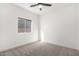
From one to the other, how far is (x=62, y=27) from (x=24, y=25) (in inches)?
104

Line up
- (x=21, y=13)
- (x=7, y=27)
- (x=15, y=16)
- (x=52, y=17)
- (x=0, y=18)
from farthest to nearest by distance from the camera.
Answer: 1. (x=52, y=17)
2. (x=21, y=13)
3. (x=15, y=16)
4. (x=7, y=27)
5. (x=0, y=18)

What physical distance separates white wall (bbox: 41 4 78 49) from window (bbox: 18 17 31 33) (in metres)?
1.34

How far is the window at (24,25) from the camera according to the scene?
195 inches

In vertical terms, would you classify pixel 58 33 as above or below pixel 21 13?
below

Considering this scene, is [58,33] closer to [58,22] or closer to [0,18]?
[58,22]

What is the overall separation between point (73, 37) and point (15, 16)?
342cm

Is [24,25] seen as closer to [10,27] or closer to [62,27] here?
[10,27]

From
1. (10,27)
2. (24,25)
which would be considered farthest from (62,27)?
(10,27)

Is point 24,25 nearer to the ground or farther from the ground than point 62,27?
farther from the ground

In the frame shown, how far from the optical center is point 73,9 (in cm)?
398

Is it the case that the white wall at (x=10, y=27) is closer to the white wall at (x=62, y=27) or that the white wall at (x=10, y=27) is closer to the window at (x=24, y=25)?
the window at (x=24, y=25)

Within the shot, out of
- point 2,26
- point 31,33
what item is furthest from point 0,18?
point 31,33

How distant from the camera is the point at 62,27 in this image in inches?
186

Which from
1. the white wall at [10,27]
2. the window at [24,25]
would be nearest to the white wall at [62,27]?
the window at [24,25]
